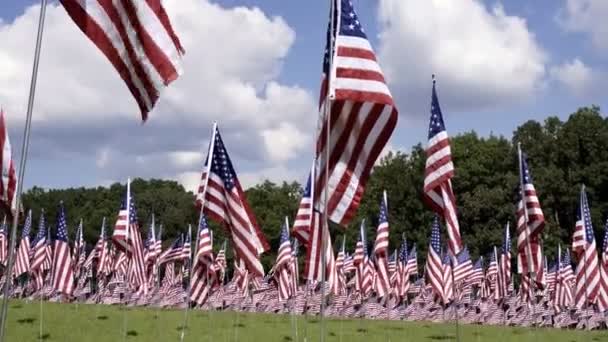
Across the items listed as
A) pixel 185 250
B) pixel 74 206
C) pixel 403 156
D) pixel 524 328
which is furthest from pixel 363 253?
pixel 74 206

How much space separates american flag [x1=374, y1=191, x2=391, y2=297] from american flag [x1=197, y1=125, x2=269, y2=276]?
15873mm

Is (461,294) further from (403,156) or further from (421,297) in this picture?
(403,156)

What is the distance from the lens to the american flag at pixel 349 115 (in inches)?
422

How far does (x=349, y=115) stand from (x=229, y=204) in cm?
816

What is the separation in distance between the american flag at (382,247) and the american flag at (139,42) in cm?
2669

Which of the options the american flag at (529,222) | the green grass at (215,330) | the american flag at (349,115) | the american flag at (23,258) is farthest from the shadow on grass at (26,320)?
the american flag at (349,115)

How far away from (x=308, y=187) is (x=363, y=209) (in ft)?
174

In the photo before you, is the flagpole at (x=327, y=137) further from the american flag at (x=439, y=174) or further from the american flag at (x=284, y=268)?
the american flag at (x=284, y=268)

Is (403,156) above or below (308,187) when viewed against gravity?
above

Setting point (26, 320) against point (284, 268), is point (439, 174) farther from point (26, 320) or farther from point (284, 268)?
point (284, 268)

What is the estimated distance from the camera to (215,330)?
3062 centimetres

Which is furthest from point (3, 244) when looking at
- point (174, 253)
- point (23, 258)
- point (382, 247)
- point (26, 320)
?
point (382, 247)

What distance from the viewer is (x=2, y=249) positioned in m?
50.8

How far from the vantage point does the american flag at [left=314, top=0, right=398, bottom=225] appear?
10.7 meters
